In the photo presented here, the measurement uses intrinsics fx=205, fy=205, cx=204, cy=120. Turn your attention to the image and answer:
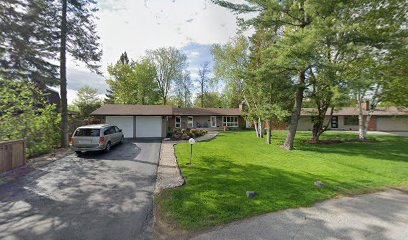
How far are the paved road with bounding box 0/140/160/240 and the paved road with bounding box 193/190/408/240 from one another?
1951 millimetres

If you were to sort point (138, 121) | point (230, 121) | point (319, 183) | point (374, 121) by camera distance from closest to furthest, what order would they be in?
1. point (319, 183)
2. point (138, 121)
3. point (374, 121)
4. point (230, 121)

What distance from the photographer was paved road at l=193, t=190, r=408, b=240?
391 cm

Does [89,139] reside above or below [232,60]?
below

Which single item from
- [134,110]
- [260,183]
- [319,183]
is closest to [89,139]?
[134,110]

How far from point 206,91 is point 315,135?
32989mm

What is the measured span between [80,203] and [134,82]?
1397 inches

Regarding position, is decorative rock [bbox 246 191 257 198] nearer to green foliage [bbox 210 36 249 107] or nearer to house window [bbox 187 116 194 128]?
green foliage [bbox 210 36 249 107]

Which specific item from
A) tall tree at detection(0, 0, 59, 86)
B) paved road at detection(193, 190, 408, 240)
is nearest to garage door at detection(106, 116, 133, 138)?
tall tree at detection(0, 0, 59, 86)

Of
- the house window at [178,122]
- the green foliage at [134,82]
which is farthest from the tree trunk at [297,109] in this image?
the green foliage at [134,82]

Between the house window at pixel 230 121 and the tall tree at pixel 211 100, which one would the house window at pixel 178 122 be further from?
the tall tree at pixel 211 100

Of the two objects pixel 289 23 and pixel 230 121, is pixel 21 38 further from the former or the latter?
pixel 230 121

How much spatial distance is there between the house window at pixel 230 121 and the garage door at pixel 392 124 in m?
22.0

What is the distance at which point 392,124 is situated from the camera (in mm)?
31641

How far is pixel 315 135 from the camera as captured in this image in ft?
60.6
